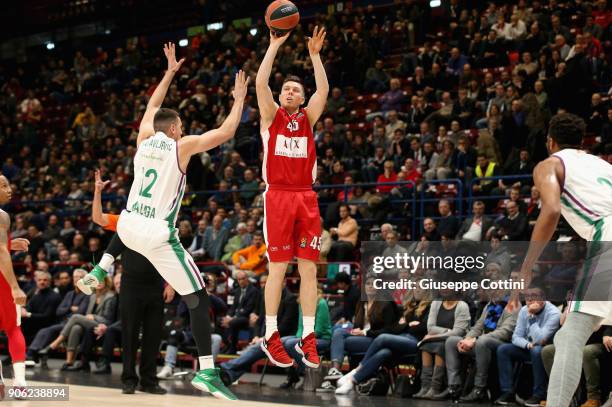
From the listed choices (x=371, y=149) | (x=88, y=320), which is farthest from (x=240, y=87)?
(x=371, y=149)

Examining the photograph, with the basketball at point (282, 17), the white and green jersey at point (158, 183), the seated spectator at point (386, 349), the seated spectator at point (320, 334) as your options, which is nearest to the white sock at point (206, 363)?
the white and green jersey at point (158, 183)

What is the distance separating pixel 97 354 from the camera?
15.0 m

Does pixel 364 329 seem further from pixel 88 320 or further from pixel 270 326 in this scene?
pixel 88 320

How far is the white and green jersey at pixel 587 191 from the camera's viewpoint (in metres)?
5.45

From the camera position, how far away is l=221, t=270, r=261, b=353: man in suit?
13508 mm

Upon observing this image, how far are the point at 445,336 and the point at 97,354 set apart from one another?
662 cm

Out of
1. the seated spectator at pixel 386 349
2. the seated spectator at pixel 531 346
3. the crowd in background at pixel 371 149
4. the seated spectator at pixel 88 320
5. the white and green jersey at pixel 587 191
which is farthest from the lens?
the seated spectator at pixel 88 320

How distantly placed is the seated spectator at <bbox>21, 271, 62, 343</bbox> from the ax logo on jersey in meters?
8.98

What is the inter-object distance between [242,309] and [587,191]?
869 centimetres

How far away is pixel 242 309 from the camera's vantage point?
13570 mm

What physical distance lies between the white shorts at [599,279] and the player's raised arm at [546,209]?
316 millimetres

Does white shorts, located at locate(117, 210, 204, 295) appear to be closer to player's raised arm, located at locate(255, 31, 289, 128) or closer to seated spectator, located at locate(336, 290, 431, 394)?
player's raised arm, located at locate(255, 31, 289, 128)

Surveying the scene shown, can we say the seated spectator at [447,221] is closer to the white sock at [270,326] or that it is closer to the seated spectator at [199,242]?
the seated spectator at [199,242]

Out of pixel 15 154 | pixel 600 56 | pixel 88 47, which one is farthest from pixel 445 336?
pixel 88 47
